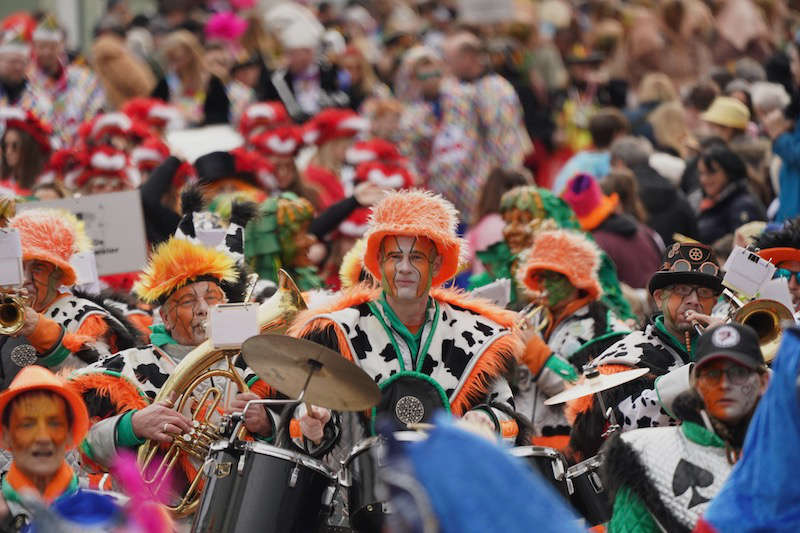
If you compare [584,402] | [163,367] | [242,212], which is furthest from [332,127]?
[584,402]

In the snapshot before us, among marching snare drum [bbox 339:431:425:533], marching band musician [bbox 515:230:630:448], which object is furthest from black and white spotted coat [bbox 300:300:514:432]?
marching band musician [bbox 515:230:630:448]

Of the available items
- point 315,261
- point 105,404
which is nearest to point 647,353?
point 105,404

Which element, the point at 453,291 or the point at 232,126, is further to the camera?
the point at 232,126

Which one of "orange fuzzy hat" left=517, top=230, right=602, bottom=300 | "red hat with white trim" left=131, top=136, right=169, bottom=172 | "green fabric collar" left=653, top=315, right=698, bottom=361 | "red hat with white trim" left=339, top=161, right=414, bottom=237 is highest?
"red hat with white trim" left=131, top=136, right=169, bottom=172

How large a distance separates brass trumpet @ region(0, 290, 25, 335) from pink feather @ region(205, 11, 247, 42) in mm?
11071

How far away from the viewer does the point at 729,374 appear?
19.6ft

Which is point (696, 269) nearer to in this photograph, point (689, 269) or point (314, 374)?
point (689, 269)

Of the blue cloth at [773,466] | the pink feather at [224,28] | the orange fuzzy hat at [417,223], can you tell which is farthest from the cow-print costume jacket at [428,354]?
the pink feather at [224,28]

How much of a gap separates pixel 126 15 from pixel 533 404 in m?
13.0

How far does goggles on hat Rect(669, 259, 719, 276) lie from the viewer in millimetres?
7805

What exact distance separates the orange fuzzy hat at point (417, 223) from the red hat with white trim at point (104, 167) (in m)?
4.90

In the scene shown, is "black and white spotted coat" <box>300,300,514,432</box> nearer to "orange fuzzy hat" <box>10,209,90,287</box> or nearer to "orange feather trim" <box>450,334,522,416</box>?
"orange feather trim" <box>450,334,522,416</box>

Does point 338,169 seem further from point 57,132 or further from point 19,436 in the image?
point 19,436

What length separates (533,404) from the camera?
30.0 ft
